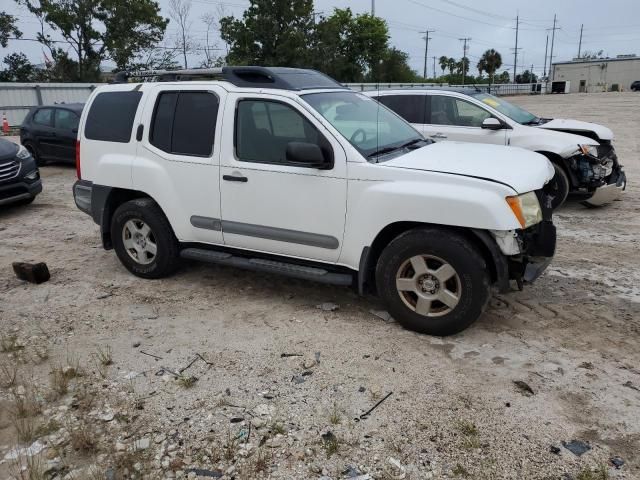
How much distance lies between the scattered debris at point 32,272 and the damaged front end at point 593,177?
6776 mm

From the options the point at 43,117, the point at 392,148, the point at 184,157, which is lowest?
the point at 184,157

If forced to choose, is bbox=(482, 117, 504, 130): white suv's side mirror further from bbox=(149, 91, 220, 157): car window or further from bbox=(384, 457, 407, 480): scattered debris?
bbox=(384, 457, 407, 480): scattered debris

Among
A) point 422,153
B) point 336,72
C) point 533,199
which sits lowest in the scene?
point 533,199

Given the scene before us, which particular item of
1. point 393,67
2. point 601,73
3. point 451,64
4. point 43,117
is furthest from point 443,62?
point 43,117

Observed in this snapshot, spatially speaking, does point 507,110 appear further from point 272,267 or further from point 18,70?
point 18,70

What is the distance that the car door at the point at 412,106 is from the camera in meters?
8.69

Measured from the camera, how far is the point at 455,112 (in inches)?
335

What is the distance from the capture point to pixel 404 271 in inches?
165

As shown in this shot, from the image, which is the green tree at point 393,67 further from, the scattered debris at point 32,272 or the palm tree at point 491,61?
the scattered debris at point 32,272

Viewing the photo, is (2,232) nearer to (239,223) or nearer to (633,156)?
(239,223)

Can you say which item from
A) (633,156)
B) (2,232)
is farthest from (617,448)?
(633,156)

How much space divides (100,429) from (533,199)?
329 centimetres

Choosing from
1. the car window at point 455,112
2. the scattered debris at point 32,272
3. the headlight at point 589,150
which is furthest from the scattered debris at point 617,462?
the car window at point 455,112

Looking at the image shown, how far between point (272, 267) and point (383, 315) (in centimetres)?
104
